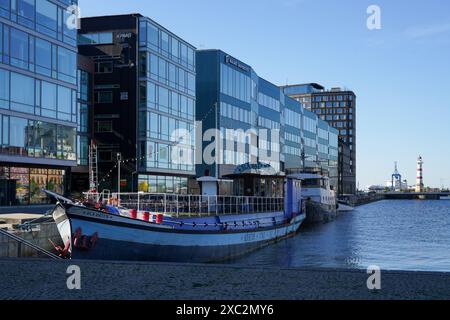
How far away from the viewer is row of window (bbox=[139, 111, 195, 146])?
60.1 metres

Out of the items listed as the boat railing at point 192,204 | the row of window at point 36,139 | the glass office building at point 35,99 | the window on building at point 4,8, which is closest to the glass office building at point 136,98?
the row of window at point 36,139

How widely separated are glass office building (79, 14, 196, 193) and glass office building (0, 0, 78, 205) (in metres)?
10.7

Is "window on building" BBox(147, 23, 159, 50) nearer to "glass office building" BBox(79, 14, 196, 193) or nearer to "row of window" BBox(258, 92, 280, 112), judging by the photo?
"glass office building" BBox(79, 14, 196, 193)

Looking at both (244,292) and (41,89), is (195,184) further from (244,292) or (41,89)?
(244,292)

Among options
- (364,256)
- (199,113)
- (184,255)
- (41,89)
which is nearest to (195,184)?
(199,113)

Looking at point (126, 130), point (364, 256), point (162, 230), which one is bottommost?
point (364, 256)

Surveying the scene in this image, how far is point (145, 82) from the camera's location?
60.0 metres

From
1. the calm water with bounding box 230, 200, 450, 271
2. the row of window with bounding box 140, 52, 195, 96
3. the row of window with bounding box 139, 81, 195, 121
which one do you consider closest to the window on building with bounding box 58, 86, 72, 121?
the row of window with bounding box 139, 81, 195, 121

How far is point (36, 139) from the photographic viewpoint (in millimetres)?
44906

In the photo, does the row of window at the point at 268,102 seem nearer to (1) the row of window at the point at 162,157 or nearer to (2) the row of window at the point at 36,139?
(1) the row of window at the point at 162,157

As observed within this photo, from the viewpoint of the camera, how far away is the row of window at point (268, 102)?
92375mm

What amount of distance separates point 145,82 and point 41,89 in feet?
52.3

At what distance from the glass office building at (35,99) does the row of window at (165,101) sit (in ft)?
36.8

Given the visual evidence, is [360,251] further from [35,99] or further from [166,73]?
[166,73]
